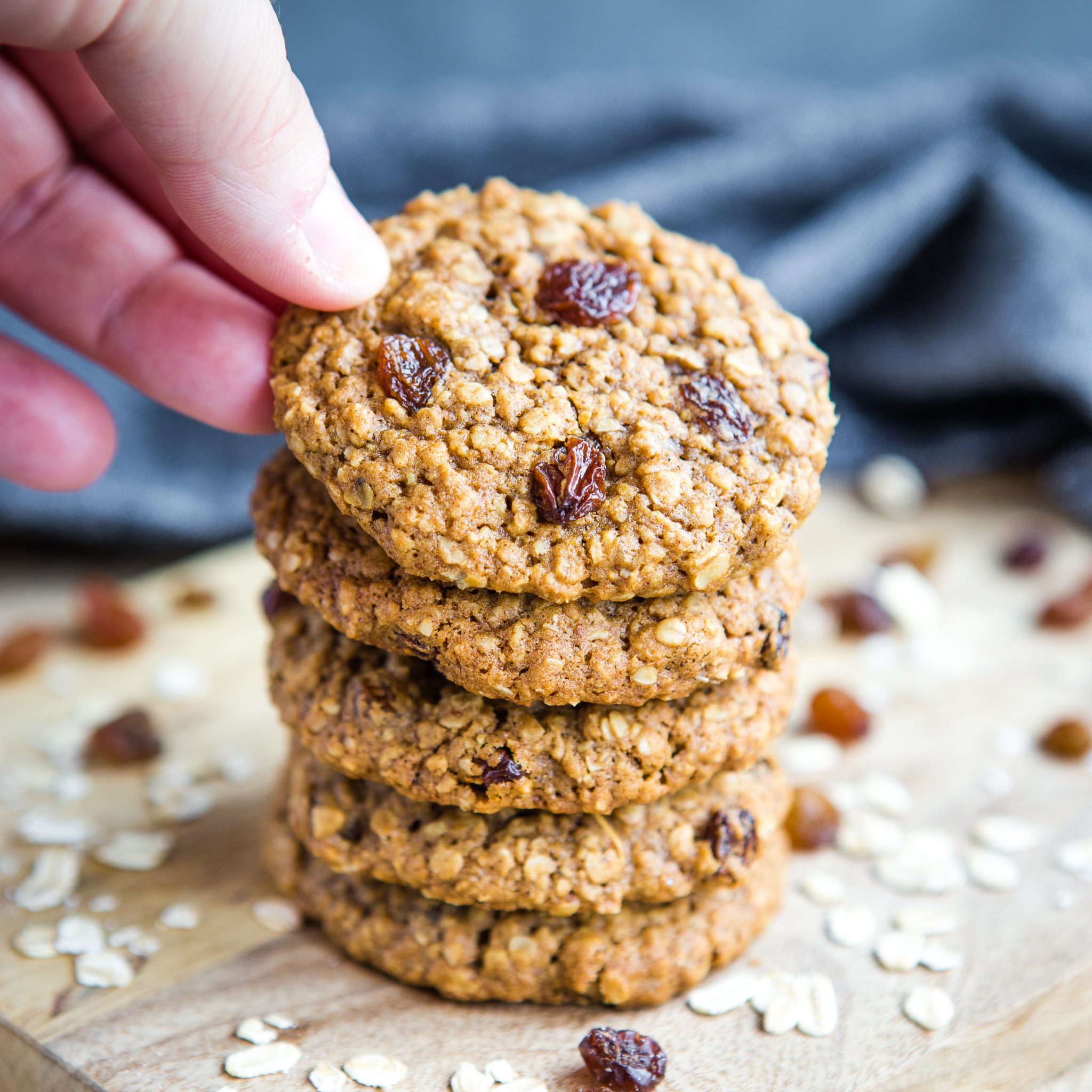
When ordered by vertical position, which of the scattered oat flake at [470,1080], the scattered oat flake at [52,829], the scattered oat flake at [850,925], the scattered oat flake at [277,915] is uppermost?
the scattered oat flake at [52,829]

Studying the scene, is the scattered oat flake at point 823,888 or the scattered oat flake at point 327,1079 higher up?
the scattered oat flake at point 823,888

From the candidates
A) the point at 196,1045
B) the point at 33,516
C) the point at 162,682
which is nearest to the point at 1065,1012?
the point at 196,1045

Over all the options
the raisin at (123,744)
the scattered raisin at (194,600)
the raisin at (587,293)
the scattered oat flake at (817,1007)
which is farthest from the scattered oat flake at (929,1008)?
the scattered raisin at (194,600)

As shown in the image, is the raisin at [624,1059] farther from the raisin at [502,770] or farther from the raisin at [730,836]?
the raisin at [502,770]

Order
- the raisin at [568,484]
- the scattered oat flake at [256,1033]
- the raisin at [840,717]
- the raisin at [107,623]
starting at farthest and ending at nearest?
the raisin at [107,623] → the raisin at [840,717] → the scattered oat flake at [256,1033] → the raisin at [568,484]

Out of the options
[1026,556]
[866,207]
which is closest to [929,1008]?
[1026,556]

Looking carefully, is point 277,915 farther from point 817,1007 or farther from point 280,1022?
point 817,1007
